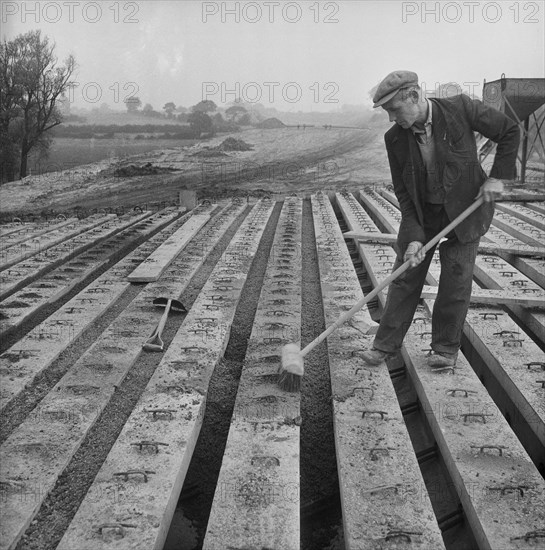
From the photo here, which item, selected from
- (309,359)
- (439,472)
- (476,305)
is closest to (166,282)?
(309,359)

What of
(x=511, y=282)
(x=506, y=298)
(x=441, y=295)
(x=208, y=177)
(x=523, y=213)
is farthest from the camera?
(x=208, y=177)

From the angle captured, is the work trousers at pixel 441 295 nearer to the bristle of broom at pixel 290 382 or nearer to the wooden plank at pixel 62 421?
the bristle of broom at pixel 290 382

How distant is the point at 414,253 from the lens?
2838mm

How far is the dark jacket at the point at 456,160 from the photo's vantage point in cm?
273

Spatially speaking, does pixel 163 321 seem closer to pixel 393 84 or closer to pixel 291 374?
pixel 291 374

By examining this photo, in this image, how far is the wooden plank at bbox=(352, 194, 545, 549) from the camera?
177cm

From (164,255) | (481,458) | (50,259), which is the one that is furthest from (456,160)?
(50,259)

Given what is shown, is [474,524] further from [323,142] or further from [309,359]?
[323,142]

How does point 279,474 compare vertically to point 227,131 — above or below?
below

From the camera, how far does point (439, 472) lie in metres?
2.40

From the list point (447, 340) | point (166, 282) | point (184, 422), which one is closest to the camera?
point (184, 422)

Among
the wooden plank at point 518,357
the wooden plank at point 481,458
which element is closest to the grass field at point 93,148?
the wooden plank at point 518,357

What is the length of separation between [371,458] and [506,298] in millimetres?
1788

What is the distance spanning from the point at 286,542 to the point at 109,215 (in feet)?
21.4
